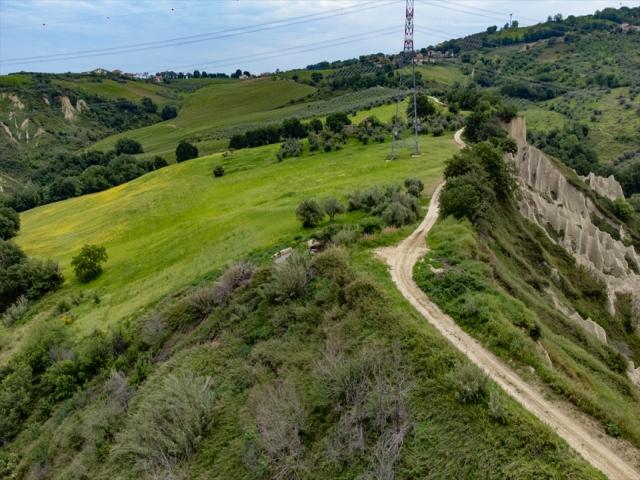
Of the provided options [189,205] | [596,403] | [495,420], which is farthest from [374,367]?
[189,205]

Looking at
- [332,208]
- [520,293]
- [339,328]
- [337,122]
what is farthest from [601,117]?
[339,328]

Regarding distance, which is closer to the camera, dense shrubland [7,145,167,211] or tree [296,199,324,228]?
tree [296,199,324,228]

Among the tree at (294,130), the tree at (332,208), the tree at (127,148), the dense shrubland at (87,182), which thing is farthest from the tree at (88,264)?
the tree at (127,148)

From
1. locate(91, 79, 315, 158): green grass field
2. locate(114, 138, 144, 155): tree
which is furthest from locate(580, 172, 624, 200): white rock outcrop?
locate(114, 138, 144, 155): tree

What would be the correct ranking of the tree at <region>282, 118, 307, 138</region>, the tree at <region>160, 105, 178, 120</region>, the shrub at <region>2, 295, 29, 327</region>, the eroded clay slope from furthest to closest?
the tree at <region>160, 105, 178, 120</region>, the tree at <region>282, 118, 307, 138</region>, the shrub at <region>2, 295, 29, 327</region>, the eroded clay slope

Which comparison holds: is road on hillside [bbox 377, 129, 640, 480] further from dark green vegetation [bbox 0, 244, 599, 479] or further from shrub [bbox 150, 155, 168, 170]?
shrub [bbox 150, 155, 168, 170]

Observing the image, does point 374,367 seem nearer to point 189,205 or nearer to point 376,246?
point 376,246

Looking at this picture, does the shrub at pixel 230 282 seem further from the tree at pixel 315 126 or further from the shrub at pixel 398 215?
the tree at pixel 315 126
